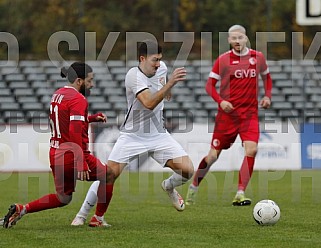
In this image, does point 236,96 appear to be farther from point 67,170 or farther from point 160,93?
point 67,170

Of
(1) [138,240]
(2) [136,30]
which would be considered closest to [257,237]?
(1) [138,240]

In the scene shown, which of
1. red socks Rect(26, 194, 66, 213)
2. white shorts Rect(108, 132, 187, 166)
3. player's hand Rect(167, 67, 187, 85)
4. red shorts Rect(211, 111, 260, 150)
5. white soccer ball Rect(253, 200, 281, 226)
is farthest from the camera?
red shorts Rect(211, 111, 260, 150)

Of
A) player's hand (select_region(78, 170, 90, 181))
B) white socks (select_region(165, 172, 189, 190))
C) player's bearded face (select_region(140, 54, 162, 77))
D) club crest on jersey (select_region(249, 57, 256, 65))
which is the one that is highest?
club crest on jersey (select_region(249, 57, 256, 65))

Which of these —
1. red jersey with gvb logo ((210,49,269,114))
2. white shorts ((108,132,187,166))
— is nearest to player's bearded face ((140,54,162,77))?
white shorts ((108,132,187,166))

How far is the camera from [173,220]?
10.8 m

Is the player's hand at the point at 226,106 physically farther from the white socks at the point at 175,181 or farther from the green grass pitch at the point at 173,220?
the white socks at the point at 175,181

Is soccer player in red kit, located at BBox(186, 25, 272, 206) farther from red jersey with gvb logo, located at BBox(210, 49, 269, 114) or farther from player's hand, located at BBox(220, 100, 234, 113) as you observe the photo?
player's hand, located at BBox(220, 100, 234, 113)

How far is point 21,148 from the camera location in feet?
68.0

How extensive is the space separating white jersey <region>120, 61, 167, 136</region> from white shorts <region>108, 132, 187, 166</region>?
0.07 metres

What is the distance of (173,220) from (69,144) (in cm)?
185

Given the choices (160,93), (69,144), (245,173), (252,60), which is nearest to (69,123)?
(69,144)

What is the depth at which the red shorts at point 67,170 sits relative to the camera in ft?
31.6

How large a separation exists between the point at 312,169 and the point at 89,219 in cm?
1066

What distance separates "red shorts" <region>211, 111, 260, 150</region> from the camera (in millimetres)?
13190
